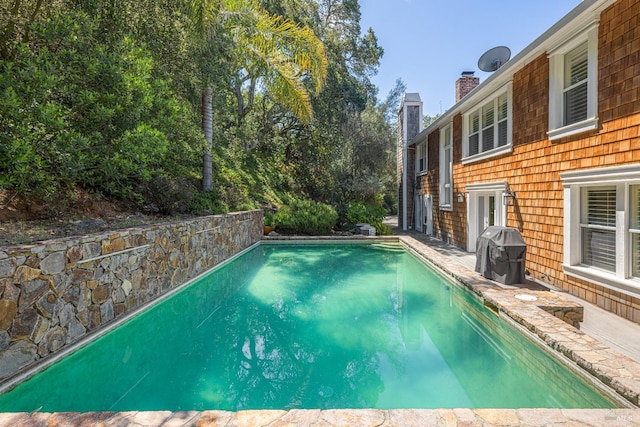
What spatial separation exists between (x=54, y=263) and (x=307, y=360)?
10.5ft

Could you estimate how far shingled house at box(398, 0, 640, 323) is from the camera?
15.2 ft

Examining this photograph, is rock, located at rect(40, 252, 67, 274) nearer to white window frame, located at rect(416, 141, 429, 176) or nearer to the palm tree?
the palm tree

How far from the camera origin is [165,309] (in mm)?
5633

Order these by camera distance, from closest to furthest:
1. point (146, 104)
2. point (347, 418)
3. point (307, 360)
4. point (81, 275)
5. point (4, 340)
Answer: point (347, 418) → point (4, 340) → point (307, 360) → point (81, 275) → point (146, 104)

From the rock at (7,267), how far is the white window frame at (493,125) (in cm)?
898

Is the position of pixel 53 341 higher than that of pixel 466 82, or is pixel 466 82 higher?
pixel 466 82

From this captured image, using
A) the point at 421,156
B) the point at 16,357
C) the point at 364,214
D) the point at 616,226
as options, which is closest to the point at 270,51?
the point at 364,214

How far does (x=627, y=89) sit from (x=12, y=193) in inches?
389

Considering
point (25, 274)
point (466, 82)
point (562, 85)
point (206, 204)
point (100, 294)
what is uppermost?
point (466, 82)

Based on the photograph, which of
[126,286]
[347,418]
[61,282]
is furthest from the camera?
[126,286]

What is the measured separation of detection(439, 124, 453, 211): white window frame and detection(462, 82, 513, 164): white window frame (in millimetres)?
1142

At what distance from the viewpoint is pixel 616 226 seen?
488cm

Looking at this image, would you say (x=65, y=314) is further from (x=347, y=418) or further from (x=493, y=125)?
(x=493, y=125)

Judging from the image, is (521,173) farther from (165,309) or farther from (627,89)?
(165,309)
